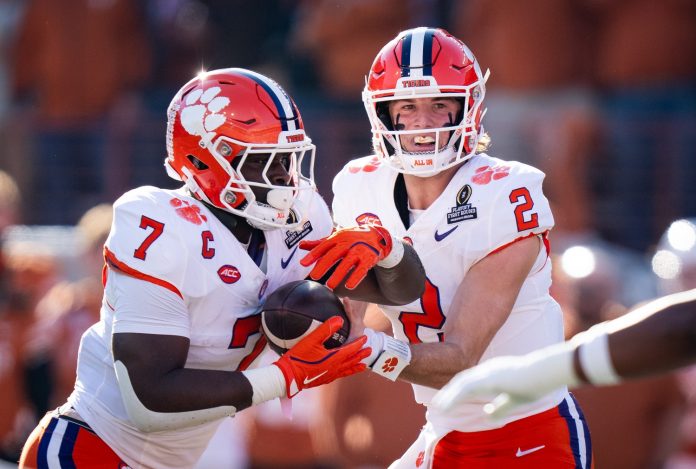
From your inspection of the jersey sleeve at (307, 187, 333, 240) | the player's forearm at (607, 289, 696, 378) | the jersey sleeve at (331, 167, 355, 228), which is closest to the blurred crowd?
the jersey sleeve at (331, 167, 355, 228)

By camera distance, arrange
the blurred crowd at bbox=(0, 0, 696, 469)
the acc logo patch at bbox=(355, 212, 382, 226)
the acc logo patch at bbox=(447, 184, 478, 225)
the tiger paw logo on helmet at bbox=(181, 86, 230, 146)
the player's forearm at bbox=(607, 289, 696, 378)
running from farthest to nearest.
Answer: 1. the blurred crowd at bbox=(0, 0, 696, 469)
2. the acc logo patch at bbox=(355, 212, 382, 226)
3. the acc logo patch at bbox=(447, 184, 478, 225)
4. the tiger paw logo on helmet at bbox=(181, 86, 230, 146)
5. the player's forearm at bbox=(607, 289, 696, 378)

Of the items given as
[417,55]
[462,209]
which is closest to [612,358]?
[462,209]

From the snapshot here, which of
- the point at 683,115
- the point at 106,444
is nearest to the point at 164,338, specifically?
the point at 106,444

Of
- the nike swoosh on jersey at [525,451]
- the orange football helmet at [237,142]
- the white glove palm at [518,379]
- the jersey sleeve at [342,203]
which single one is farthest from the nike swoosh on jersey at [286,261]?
the white glove palm at [518,379]

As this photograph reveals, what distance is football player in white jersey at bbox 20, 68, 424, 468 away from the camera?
129 inches

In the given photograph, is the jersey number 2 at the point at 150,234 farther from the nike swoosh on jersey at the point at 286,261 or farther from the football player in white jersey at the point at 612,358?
the football player in white jersey at the point at 612,358

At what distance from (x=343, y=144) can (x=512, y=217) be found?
485cm

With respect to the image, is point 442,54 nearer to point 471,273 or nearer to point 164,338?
point 471,273

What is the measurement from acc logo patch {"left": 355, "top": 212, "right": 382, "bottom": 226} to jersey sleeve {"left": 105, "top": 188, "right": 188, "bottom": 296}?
2.21 ft

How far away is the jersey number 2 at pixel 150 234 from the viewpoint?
10.8 ft

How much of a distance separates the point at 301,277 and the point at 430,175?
542mm

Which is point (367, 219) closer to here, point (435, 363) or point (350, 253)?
point (350, 253)

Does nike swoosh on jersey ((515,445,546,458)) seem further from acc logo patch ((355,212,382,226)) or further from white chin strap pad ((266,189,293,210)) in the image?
white chin strap pad ((266,189,293,210))

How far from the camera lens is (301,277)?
3664 mm
